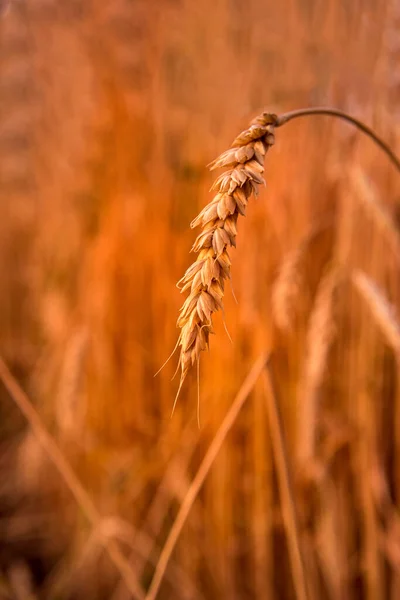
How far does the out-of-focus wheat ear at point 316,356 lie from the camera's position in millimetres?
655

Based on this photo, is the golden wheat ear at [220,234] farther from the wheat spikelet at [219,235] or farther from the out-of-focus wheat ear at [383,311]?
the out-of-focus wheat ear at [383,311]

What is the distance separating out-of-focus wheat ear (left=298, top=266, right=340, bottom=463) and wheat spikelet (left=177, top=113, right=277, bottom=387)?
0.34 meters

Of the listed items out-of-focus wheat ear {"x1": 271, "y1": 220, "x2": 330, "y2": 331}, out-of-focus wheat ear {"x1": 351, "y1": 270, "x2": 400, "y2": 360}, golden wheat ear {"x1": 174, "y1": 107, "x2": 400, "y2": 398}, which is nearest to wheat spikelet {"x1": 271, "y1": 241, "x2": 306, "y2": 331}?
out-of-focus wheat ear {"x1": 271, "y1": 220, "x2": 330, "y2": 331}

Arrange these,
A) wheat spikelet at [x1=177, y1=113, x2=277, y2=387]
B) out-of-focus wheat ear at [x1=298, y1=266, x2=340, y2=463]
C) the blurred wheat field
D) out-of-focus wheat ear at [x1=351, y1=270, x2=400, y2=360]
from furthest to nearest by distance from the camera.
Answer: the blurred wheat field
out-of-focus wheat ear at [x1=298, y1=266, x2=340, y2=463]
out-of-focus wheat ear at [x1=351, y1=270, x2=400, y2=360]
wheat spikelet at [x1=177, y1=113, x2=277, y2=387]

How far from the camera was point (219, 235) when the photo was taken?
328 millimetres

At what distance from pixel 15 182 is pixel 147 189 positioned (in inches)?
25.9

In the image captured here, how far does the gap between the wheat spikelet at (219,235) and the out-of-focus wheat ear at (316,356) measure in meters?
0.34

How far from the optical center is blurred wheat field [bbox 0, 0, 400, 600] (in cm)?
79

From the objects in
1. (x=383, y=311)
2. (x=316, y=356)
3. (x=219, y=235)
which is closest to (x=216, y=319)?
(x=316, y=356)

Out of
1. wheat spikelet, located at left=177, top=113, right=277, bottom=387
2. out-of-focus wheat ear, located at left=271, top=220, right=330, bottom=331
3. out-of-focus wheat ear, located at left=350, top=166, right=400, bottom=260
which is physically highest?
out-of-focus wheat ear, located at left=350, top=166, right=400, bottom=260

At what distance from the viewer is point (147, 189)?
1.12 m

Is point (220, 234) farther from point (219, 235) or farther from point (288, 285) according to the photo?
point (288, 285)

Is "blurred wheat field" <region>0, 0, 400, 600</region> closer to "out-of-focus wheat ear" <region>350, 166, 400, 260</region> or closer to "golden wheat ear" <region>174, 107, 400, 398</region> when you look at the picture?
"out-of-focus wheat ear" <region>350, 166, 400, 260</region>

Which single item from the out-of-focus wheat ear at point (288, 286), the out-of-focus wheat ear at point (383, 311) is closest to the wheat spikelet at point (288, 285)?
the out-of-focus wheat ear at point (288, 286)
